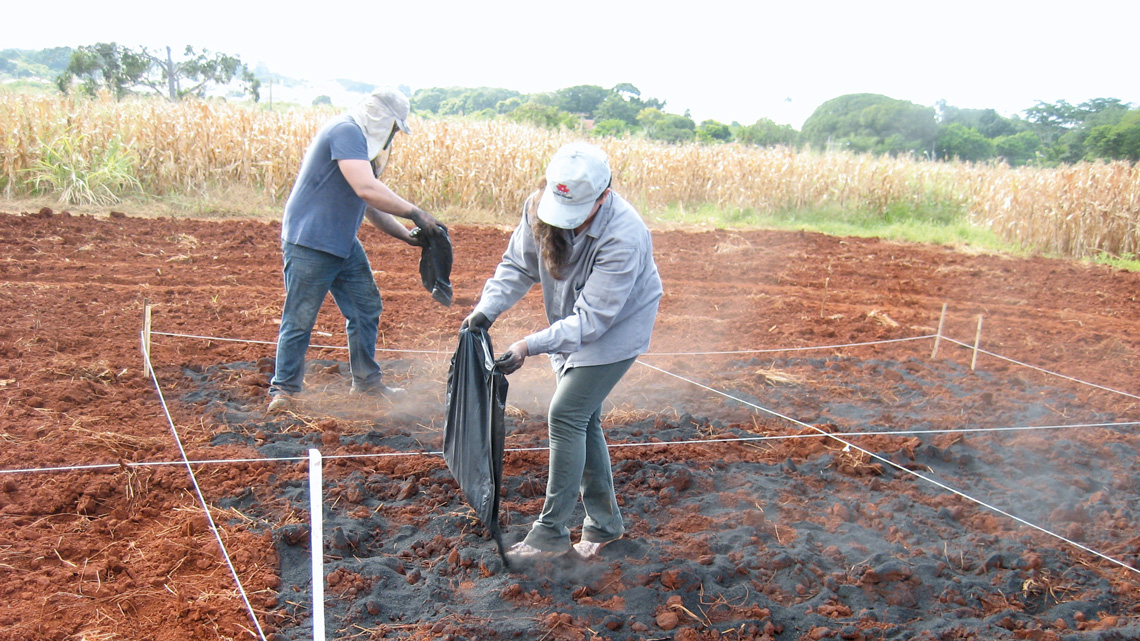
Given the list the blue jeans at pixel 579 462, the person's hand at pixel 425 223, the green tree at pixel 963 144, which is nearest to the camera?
the blue jeans at pixel 579 462

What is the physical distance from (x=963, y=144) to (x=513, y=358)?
21014mm

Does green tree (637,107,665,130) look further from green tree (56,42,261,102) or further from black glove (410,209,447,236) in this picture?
black glove (410,209,447,236)

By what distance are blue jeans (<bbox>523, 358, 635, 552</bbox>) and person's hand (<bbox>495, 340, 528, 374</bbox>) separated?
8.4 inches

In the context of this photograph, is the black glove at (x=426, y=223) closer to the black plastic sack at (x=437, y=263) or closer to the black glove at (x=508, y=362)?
the black plastic sack at (x=437, y=263)

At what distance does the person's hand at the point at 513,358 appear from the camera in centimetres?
285

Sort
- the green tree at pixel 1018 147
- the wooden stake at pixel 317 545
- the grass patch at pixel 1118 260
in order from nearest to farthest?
the wooden stake at pixel 317 545 → the grass patch at pixel 1118 260 → the green tree at pixel 1018 147

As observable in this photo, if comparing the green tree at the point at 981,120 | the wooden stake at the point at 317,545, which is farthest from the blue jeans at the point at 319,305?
the green tree at the point at 981,120

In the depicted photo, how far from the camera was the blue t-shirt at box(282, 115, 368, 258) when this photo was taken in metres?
4.25

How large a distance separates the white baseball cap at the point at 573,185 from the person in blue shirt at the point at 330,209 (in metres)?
1.63

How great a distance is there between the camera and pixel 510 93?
120 feet

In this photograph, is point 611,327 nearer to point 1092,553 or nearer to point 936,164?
point 1092,553

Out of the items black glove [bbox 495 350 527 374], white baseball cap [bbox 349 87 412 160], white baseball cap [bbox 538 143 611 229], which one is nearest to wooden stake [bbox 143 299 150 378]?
white baseball cap [bbox 349 87 412 160]

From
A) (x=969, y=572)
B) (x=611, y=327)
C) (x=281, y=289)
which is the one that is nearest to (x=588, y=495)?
(x=611, y=327)

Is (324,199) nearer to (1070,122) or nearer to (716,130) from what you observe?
(1070,122)
